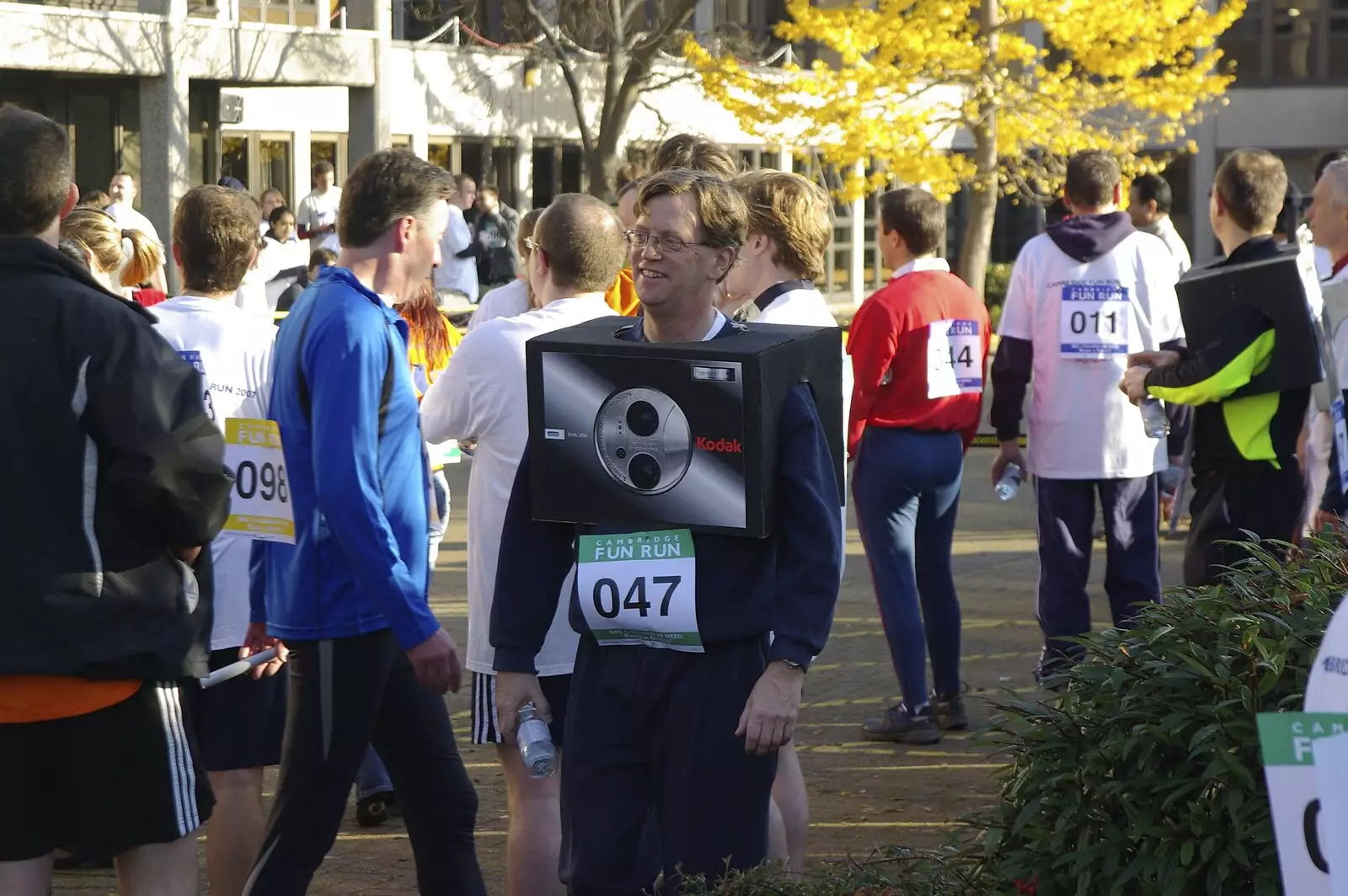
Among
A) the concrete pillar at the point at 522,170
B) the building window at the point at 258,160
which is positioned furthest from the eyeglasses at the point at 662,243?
the concrete pillar at the point at 522,170

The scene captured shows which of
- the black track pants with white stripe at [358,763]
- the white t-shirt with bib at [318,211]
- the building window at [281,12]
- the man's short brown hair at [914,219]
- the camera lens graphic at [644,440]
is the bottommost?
the black track pants with white stripe at [358,763]

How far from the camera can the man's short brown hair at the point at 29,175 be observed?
11.4 feet

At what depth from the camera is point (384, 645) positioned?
447cm

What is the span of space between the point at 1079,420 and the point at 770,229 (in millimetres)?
2564

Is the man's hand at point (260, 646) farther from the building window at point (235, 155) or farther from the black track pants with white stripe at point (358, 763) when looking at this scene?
the building window at point (235, 155)

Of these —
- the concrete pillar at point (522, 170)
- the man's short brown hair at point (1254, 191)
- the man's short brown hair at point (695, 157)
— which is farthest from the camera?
the concrete pillar at point (522, 170)

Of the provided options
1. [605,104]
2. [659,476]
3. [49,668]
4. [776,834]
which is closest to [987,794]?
[776,834]

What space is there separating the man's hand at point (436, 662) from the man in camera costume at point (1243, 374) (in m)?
3.42

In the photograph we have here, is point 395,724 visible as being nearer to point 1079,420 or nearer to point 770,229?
point 770,229

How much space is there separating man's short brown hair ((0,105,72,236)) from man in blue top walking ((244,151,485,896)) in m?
0.89

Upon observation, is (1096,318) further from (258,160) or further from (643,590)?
(258,160)

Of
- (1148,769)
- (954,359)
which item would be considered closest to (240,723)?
(1148,769)

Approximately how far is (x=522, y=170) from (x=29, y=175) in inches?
1170

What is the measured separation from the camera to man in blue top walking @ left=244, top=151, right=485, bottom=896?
13.9ft
